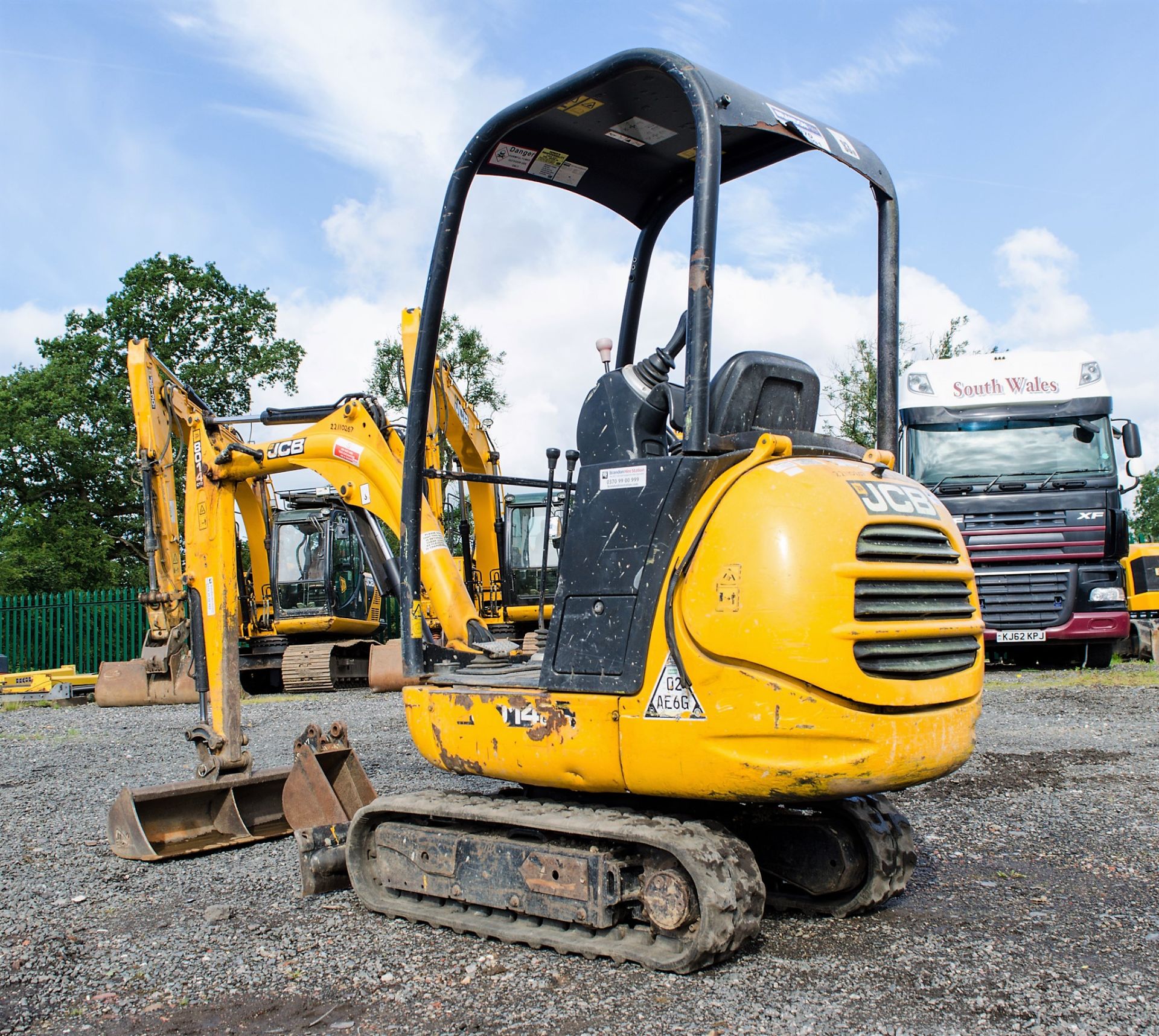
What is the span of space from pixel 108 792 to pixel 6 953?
11.8 ft

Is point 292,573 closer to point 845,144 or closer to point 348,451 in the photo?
point 348,451

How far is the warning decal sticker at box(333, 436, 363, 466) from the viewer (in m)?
5.86

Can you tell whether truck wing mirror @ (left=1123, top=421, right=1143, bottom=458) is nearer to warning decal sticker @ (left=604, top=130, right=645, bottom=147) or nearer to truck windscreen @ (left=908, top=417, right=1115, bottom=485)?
truck windscreen @ (left=908, top=417, right=1115, bottom=485)

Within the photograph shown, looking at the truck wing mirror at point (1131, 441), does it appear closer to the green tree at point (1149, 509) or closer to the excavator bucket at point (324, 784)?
the excavator bucket at point (324, 784)

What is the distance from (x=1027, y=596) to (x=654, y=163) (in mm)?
9448

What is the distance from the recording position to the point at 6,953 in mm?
3881

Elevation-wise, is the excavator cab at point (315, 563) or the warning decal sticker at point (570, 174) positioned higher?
the warning decal sticker at point (570, 174)

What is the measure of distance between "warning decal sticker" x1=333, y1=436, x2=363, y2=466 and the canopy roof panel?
6.19ft

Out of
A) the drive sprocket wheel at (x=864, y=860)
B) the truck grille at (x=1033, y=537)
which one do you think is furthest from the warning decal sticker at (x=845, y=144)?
the truck grille at (x=1033, y=537)

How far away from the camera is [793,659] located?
10.5ft

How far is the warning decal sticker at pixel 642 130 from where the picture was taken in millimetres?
4355

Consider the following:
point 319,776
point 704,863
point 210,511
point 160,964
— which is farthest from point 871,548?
point 210,511

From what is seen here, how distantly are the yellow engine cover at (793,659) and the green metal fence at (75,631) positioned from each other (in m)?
22.2

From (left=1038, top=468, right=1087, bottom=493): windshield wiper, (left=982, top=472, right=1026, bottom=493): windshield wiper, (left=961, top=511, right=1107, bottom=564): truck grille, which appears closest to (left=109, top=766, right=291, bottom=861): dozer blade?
(left=961, top=511, right=1107, bottom=564): truck grille
